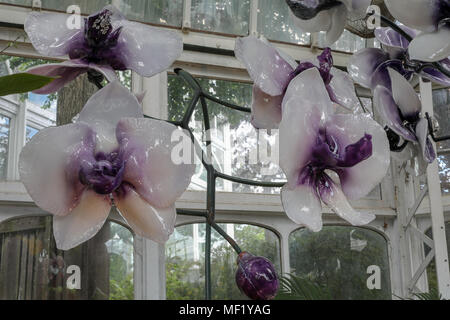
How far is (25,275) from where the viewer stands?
2418 millimetres

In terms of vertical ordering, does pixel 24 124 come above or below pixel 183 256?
above

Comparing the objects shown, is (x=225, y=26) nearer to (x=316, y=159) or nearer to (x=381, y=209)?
(x=381, y=209)

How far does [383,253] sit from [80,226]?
3038 mm

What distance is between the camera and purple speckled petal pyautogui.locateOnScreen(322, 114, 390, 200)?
22 centimetres

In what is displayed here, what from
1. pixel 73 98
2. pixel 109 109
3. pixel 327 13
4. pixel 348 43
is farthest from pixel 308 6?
pixel 348 43

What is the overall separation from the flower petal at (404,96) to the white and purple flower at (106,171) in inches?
6.2

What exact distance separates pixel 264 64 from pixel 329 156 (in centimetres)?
6

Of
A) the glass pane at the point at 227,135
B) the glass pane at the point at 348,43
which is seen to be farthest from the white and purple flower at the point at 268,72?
the glass pane at the point at 348,43

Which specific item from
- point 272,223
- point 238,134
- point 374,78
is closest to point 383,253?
point 272,223

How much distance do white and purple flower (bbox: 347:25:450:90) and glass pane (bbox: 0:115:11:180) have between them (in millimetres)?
2340

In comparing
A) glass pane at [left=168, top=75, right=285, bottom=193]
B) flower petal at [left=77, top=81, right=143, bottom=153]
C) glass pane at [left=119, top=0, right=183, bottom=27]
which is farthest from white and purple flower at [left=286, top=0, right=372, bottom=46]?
glass pane at [left=119, top=0, right=183, bottom=27]

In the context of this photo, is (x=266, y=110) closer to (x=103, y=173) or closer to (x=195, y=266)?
(x=103, y=173)

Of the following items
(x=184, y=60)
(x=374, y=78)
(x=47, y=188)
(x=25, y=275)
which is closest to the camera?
(x=47, y=188)

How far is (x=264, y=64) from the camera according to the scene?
0.25 m
